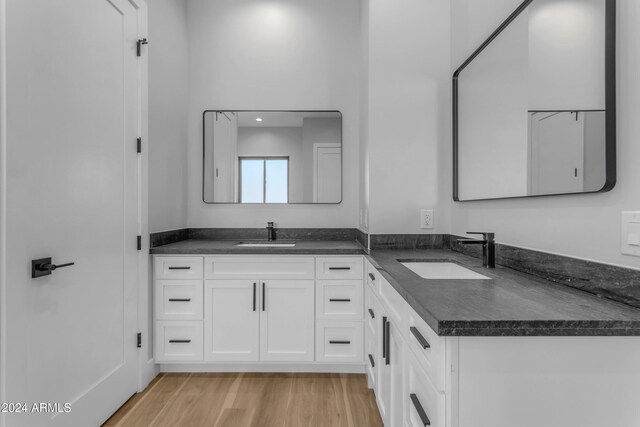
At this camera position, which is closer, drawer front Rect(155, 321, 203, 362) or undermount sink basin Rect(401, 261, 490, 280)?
undermount sink basin Rect(401, 261, 490, 280)

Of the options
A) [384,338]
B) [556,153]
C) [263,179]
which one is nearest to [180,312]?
[263,179]

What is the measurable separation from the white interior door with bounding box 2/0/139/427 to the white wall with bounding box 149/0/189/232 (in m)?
0.22

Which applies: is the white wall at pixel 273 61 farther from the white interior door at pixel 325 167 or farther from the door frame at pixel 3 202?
the door frame at pixel 3 202

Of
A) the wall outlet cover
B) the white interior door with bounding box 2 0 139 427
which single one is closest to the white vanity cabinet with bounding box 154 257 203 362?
the white interior door with bounding box 2 0 139 427

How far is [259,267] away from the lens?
2.43 metres

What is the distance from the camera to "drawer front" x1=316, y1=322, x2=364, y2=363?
7.95 feet

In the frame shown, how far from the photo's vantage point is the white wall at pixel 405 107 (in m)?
2.40

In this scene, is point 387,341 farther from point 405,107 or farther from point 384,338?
point 405,107

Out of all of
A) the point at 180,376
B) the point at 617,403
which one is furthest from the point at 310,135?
the point at 617,403

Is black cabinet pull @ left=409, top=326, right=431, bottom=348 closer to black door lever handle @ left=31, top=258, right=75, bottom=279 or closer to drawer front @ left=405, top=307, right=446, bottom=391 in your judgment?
drawer front @ left=405, top=307, right=446, bottom=391

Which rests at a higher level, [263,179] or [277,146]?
[277,146]

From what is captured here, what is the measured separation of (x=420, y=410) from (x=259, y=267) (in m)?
1.55

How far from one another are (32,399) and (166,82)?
2.09 m

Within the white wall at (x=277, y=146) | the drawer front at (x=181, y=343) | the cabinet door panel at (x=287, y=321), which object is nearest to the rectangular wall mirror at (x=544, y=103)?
the cabinet door panel at (x=287, y=321)
